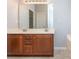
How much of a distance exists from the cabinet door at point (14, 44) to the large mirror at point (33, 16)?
0.96 meters

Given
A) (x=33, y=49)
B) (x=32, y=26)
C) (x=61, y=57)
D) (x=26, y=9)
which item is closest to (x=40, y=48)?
(x=33, y=49)

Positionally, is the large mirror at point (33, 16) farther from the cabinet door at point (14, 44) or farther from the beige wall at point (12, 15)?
the cabinet door at point (14, 44)

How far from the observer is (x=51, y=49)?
17.8ft

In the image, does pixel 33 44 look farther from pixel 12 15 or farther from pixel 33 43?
pixel 12 15

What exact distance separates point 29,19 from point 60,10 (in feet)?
3.85

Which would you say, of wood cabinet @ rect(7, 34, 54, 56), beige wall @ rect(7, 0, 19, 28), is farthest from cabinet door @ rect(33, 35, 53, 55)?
beige wall @ rect(7, 0, 19, 28)

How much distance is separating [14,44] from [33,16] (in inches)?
54.4

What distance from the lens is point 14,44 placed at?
5.44 meters

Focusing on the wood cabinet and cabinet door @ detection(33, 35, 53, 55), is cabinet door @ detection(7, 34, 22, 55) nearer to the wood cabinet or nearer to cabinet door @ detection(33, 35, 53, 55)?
the wood cabinet

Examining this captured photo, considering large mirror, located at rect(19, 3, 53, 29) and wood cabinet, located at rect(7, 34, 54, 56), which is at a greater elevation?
large mirror, located at rect(19, 3, 53, 29)

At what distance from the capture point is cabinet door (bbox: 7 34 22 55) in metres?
5.42

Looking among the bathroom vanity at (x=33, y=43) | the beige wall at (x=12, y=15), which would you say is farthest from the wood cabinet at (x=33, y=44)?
the beige wall at (x=12, y=15)

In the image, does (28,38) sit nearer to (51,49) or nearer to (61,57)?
(51,49)

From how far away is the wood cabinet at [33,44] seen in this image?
541 centimetres
